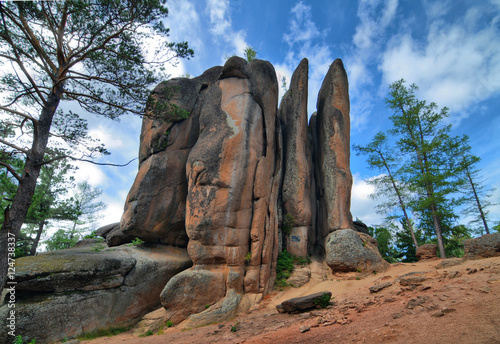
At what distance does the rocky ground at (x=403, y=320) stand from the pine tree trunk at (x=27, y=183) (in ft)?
12.5

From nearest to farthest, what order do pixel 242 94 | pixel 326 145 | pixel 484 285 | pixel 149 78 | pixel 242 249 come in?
pixel 484 285 < pixel 149 78 < pixel 242 249 < pixel 242 94 < pixel 326 145

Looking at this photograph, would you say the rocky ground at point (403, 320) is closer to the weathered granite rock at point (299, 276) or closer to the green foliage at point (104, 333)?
the green foliage at point (104, 333)

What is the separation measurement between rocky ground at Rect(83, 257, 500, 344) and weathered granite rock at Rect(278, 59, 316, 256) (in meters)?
5.70

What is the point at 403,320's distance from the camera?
15.4ft

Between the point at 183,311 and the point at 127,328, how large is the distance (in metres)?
2.15

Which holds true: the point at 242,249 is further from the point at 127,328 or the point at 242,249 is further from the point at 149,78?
the point at 149,78

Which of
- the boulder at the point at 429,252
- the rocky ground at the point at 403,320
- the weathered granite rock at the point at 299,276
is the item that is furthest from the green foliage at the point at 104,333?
the boulder at the point at 429,252

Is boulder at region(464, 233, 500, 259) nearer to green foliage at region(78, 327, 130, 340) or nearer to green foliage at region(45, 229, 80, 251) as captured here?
green foliage at region(78, 327, 130, 340)

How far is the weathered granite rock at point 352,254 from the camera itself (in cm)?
1186

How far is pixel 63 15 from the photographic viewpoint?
8867mm

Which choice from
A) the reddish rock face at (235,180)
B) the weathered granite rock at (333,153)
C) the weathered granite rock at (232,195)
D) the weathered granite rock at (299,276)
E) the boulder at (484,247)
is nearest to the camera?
the boulder at (484,247)

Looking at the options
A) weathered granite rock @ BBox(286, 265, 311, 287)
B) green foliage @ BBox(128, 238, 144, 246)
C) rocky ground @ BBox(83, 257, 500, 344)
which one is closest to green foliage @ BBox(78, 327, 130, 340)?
rocky ground @ BBox(83, 257, 500, 344)

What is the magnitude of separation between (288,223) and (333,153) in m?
4.67

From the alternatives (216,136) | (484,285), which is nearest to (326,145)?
(216,136)
